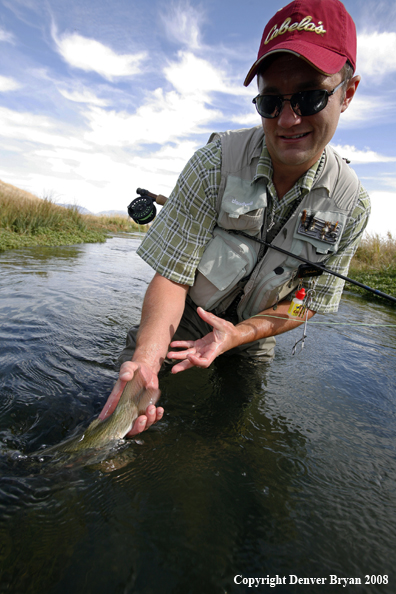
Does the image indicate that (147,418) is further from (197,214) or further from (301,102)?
(301,102)

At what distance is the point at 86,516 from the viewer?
1654 millimetres

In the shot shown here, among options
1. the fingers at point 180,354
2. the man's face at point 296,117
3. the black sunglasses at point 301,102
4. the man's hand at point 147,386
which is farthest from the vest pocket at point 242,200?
the man's hand at point 147,386

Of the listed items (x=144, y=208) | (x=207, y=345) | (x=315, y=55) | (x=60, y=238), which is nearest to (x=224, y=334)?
(x=207, y=345)

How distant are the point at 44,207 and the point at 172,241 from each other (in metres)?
12.5

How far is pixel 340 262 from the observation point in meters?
2.86

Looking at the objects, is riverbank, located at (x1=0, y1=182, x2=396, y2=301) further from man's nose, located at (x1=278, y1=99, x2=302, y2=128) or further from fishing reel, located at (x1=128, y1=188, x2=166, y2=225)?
man's nose, located at (x1=278, y1=99, x2=302, y2=128)

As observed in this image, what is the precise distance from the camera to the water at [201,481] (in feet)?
4.85

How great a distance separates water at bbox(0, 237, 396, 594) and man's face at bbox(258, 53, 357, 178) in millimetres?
1908

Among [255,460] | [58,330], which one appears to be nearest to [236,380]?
[255,460]

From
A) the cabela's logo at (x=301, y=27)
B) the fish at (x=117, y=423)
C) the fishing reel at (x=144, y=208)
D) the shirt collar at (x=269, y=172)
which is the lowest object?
the fish at (x=117, y=423)

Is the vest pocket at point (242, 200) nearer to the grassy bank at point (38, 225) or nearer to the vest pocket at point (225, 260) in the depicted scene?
the vest pocket at point (225, 260)

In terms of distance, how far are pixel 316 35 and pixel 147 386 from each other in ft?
7.21

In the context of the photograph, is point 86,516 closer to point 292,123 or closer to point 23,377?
point 23,377

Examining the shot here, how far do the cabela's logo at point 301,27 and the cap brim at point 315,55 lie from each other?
0.44 ft
